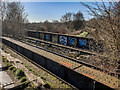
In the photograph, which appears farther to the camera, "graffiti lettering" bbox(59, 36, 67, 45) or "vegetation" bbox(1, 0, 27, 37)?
"vegetation" bbox(1, 0, 27, 37)

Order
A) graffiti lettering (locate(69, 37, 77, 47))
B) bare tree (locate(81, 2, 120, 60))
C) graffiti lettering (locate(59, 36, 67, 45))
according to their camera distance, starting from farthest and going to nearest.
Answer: graffiti lettering (locate(59, 36, 67, 45)) → graffiti lettering (locate(69, 37, 77, 47)) → bare tree (locate(81, 2, 120, 60))

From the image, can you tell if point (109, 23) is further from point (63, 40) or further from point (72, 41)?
point (63, 40)

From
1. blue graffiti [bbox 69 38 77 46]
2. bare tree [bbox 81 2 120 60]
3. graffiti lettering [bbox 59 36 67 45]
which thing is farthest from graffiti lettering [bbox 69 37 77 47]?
bare tree [bbox 81 2 120 60]

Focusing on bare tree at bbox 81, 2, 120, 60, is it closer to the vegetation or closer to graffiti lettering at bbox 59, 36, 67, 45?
graffiti lettering at bbox 59, 36, 67, 45

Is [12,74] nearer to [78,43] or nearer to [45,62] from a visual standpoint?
[45,62]

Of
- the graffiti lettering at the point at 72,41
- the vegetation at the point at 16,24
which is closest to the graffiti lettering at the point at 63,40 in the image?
the graffiti lettering at the point at 72,41

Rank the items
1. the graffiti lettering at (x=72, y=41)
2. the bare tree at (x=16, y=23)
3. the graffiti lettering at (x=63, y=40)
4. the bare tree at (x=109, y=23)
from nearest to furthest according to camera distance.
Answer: the bare tree at (x=109, y=23) → the graffiti lettering at (x=72, y=41) → the graffiti lettering at (x=63, y=40) → the bare tree at (x=16, y=23)

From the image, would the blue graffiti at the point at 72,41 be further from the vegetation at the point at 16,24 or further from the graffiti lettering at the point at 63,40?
the vegetation at the point at 16,24

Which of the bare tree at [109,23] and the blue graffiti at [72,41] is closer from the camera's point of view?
the bare tree at [109,23]

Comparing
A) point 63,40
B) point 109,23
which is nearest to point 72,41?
point 63,40

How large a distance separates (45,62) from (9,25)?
58.1ft

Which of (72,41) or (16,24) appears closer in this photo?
(72,41)

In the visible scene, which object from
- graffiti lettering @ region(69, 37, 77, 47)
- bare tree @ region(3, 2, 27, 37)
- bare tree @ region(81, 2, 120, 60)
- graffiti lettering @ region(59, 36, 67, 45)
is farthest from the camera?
bare tree @ region(3, 2, 27, 37)

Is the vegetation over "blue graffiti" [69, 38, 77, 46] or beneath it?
over
